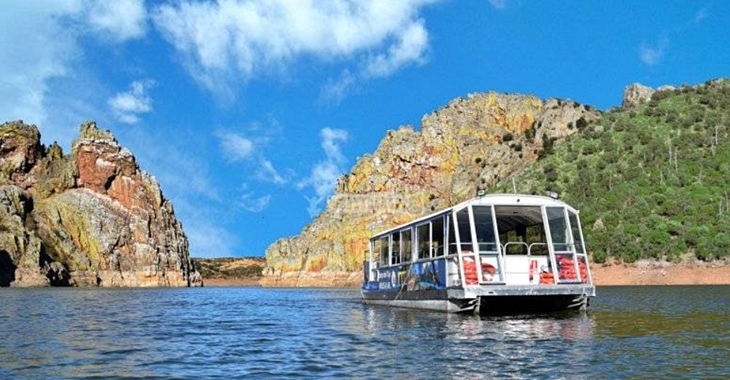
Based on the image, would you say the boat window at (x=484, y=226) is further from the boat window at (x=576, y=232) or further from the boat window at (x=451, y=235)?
A: the boat window at (x=576, y=232)

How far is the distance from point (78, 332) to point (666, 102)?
12059 cm

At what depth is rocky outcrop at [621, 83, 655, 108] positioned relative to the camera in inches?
5586

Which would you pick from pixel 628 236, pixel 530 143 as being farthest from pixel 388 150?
pixel 628 236

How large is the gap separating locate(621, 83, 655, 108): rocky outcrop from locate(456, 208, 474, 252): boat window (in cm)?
11582

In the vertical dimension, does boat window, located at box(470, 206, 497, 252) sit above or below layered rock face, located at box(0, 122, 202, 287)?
below

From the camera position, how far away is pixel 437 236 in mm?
38156

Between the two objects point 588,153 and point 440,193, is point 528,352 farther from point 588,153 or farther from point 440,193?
point 440,193

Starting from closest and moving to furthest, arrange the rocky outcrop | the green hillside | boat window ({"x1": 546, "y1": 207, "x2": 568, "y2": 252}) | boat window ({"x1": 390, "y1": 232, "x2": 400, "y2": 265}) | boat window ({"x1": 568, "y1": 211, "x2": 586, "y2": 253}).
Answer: boat window ({"x1": 546, "y1": 207, "x2": 568, "y2": 252}) → boat window ({"x1": 568, "y1": 211, "x2": 586, "y2": 253}) → boat window ({"x1": 390, "y1": 232, "x2": 400, "y2": 265}) → the green hillside → the rocky outcrop

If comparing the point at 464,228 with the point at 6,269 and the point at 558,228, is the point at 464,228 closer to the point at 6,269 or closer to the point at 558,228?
the point at 558,228

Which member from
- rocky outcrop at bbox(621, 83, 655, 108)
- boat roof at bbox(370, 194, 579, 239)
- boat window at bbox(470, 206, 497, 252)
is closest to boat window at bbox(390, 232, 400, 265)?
boat window at bbox(470, 206, 497, 252)

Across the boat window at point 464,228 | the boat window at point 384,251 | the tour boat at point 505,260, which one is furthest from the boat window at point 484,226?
the boat window at point 384,251

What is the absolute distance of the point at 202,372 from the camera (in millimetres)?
16109

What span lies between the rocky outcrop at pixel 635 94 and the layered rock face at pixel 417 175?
354 inches

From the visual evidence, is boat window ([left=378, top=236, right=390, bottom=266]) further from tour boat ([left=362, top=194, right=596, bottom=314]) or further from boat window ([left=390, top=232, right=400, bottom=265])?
tour boat ([left=362, top=194, right=596, bottom=314])
